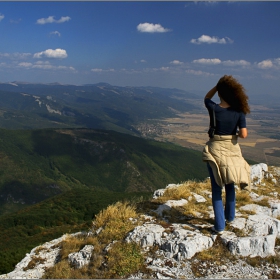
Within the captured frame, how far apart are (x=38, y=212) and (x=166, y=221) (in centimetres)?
8780

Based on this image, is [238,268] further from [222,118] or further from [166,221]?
[222,118]

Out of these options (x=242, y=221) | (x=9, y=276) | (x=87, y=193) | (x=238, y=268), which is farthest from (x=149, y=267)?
(x=87, y=193)

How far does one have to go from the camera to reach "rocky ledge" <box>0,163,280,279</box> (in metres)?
5.88

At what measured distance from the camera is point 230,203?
7.37 meters

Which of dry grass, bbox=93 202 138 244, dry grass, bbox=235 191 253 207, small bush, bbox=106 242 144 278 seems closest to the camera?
small bush, bbox=106 242 144 278

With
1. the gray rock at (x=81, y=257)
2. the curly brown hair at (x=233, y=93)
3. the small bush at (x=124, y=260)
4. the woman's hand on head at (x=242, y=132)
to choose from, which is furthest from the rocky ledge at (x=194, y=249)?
the curly brown hair at (x=233, y=93)

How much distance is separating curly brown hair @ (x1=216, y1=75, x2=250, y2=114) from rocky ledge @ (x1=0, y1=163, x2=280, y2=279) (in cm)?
338

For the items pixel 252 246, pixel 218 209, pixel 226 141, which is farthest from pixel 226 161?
pixel 252 246

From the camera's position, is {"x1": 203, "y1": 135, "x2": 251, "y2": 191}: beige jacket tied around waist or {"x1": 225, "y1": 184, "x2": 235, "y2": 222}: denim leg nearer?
{"x1": 203, "y1": 135, "x2": 251, "y2": 191}: beige jacket tied around waist

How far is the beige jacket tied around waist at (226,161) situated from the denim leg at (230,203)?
33 cm

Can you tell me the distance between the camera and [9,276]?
265 inches

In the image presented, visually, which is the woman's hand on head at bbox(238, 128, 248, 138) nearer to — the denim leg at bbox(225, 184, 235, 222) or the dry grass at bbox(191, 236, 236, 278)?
the denim leg at bbox(225, 184, 235, 222)

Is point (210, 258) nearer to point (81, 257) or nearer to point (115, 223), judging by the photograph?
point (115, 223)

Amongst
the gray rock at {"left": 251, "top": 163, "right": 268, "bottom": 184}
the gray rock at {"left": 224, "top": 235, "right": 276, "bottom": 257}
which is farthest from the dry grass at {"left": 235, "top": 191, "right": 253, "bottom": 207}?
the gray rock at {"left": 251, "top": 163, "right": 268, "bottom": 184}
